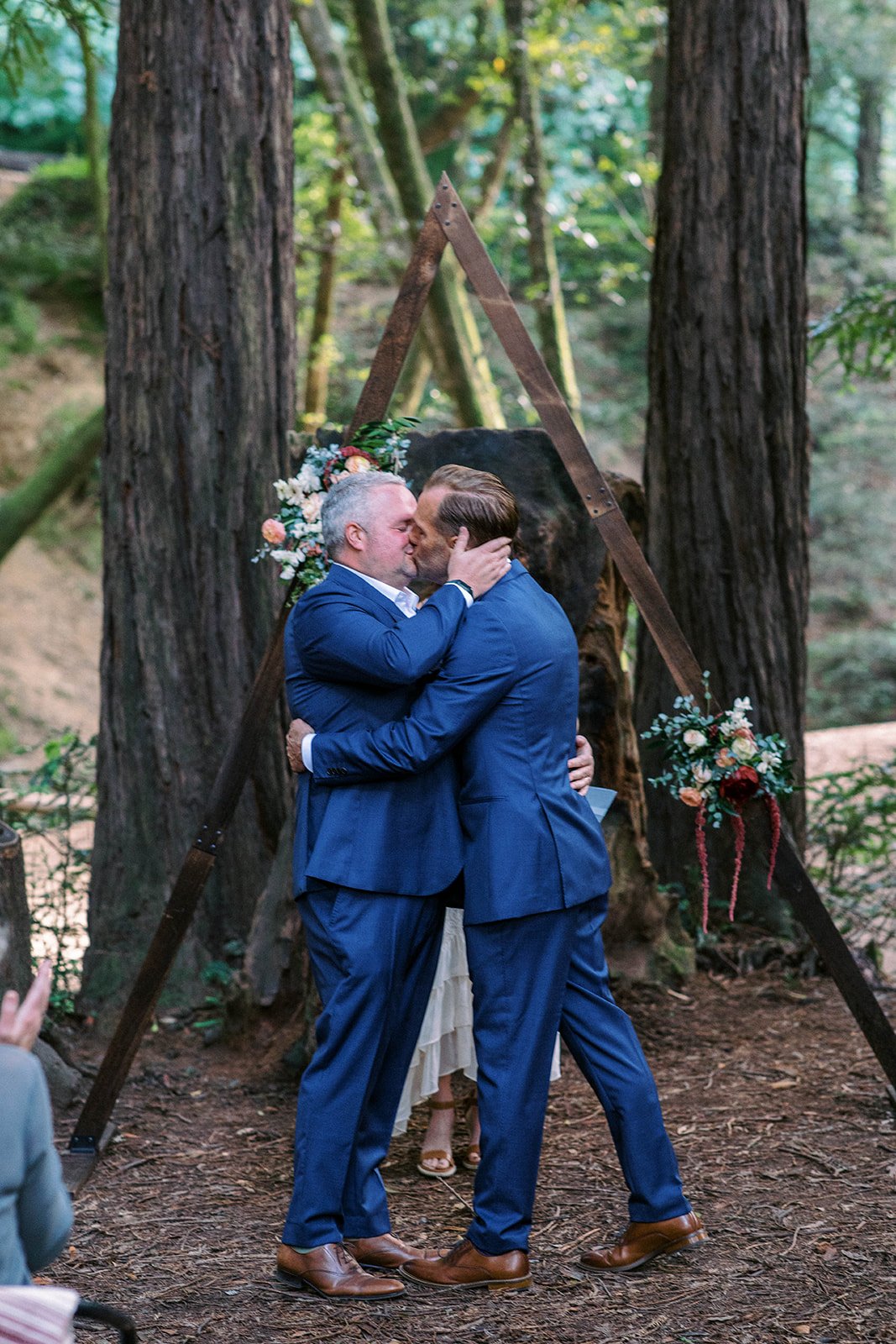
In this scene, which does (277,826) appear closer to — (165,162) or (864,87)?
(165,162)

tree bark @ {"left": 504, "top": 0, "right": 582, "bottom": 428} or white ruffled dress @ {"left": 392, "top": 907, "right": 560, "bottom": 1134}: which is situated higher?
tree bark @ {"left": 504, "top": 0, "right": 582, "bottom": 428}

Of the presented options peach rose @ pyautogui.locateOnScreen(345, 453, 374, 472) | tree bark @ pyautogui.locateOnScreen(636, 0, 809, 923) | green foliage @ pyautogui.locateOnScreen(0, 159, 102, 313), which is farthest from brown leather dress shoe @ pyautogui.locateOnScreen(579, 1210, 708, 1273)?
green foliage @ pyautogui.locateOnScreen(0, 159, 102, 313)

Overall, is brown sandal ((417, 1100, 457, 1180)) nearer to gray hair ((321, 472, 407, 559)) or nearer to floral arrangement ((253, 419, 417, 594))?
floral arrangement ((253, 419, 417, 594))

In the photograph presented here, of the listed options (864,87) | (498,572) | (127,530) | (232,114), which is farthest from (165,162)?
(864,87)

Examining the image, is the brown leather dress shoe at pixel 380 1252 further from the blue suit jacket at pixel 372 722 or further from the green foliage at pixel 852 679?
the green foliage at pixel 852 679

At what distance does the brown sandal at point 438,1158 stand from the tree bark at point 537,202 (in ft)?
26.6

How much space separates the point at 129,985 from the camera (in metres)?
5.64

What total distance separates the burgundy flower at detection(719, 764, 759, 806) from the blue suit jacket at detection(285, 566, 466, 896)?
1.14m

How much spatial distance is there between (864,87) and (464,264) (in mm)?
19298

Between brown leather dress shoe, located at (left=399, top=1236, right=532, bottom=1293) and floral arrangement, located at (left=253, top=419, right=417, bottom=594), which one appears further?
floral arrangement, located at (left=253, top=419, right=417, bottom=594)

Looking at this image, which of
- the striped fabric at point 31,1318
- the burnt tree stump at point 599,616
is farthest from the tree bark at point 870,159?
the striped fabric at point 31,1318

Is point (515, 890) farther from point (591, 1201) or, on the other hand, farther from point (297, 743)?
point (591, 1201)

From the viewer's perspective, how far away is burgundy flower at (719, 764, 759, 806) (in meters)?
4.20

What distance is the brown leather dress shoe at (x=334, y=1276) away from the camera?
130 inches
